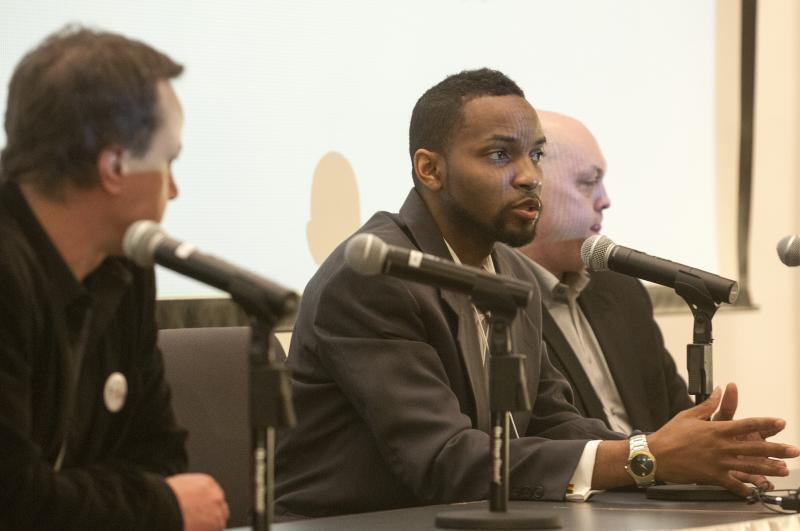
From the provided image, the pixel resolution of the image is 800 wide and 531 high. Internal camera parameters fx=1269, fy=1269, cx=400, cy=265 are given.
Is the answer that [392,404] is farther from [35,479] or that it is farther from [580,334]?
A: [580,334]

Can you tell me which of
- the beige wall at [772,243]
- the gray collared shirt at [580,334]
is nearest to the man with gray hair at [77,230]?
the gray collared shirt at [580,334]

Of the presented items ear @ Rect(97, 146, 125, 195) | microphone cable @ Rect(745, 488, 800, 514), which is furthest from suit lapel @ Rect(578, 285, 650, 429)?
ear @ Rect(97, 146, 125, 195)

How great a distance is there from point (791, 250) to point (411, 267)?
3.41 feet

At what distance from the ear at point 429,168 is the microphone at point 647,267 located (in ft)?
1.41

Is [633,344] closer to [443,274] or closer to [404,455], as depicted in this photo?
[404,455]

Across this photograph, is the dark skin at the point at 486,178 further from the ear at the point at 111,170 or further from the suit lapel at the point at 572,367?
the ear at the point at 111,170

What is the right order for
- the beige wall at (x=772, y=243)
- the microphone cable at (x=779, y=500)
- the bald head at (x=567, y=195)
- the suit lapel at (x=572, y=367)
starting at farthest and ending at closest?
1. the beige wall at (x=772, y=243)
2. the bald head at (x=567, y=195)
3. the suit lapel at (x=572, y=367)
4. the microphone cable at (x=779, y=500)

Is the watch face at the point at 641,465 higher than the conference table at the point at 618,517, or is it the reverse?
the watch face at the point at 641,465

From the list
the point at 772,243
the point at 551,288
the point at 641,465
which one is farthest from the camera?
the point at 772,243

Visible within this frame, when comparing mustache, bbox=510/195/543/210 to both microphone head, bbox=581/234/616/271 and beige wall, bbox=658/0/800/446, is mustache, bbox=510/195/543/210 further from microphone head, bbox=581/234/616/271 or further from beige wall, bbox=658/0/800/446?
beige wall, bbox=658/0/800/446

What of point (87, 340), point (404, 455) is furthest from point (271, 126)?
point (87, 340)

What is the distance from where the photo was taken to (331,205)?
11.3 ft

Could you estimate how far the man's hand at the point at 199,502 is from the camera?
1760mm

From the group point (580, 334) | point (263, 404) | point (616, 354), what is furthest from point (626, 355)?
point (263, 404)
